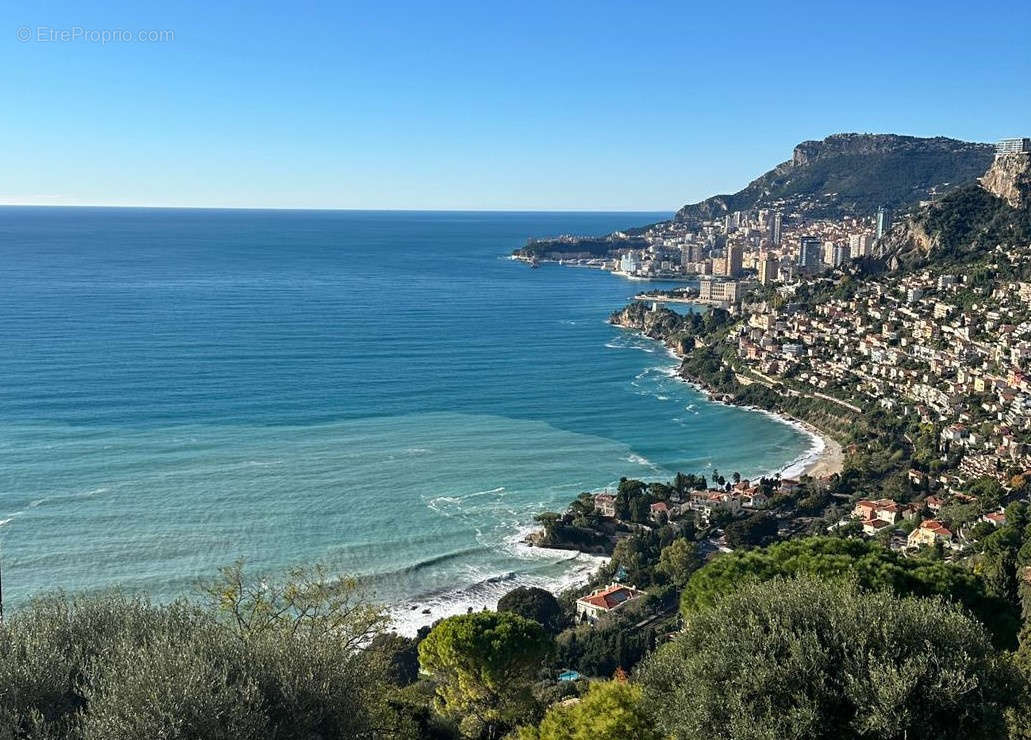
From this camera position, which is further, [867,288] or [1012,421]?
[867,288]

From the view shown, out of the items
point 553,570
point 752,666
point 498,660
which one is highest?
point 752,666

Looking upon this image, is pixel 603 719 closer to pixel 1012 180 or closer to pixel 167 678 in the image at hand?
pixel 167 678

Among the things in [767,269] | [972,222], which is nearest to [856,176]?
[767,269]

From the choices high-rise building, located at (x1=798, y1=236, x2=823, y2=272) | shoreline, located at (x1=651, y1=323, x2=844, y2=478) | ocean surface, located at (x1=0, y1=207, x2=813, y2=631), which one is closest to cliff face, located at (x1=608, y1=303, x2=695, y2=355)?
ocean surface, located at (x1=0, y1=207, x2=813, y2=631)

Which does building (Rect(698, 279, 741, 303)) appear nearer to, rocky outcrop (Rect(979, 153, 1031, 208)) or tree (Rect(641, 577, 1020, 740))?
rocky outcrop (Rect(979, 153, 1031, 208))

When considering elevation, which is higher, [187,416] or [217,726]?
[217,726]

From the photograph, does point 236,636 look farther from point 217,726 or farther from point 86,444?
point 86,444

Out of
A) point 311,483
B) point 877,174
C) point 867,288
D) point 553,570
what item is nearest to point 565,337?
point 867,288

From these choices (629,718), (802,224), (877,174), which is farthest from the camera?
(877,174)
